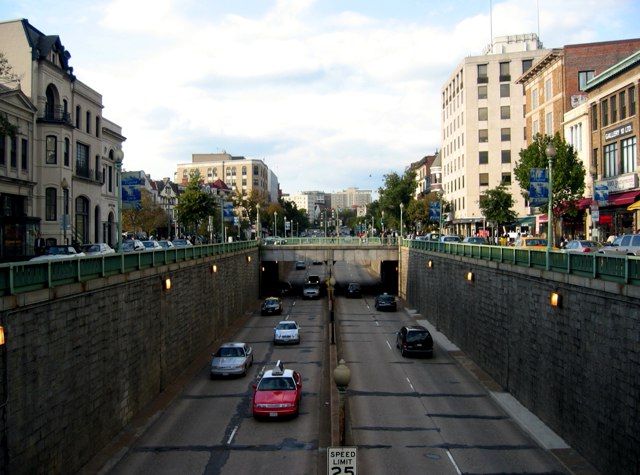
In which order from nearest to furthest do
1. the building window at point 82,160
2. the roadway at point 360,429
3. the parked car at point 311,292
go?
the roadway at point 360,429 < the building window at point 82,160 < the parked car at point 311,292

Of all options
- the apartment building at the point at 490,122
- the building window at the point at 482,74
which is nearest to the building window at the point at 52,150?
the apartment building at the point at 490,122

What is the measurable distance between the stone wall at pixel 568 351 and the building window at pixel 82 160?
107 ft

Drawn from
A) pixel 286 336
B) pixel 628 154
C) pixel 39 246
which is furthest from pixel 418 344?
pixel 628 154

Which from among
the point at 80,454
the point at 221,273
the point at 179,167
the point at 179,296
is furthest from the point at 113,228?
the point at 179,167

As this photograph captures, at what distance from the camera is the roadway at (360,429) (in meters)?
18.5

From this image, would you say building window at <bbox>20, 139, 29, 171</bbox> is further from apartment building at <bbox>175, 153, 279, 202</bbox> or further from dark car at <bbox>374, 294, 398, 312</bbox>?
apartment building at <bbox>175, 153, 279, 202</bbox>

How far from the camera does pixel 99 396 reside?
19.3 m

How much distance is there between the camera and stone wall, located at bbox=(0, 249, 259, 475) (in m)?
14.2

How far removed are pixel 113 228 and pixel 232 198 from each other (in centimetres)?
4913

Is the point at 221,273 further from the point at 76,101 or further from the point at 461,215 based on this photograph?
the point at 461,215

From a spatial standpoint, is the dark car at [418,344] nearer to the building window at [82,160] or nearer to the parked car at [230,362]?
the parked car at [230,362]

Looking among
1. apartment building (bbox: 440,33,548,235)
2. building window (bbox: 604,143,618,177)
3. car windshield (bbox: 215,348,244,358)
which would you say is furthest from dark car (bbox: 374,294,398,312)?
apartment building (bbox: 440,33,548,235)

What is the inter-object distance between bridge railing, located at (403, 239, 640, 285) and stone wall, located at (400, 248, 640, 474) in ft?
0.93

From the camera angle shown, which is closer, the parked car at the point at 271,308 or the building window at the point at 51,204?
the building window at the point at 51,204
